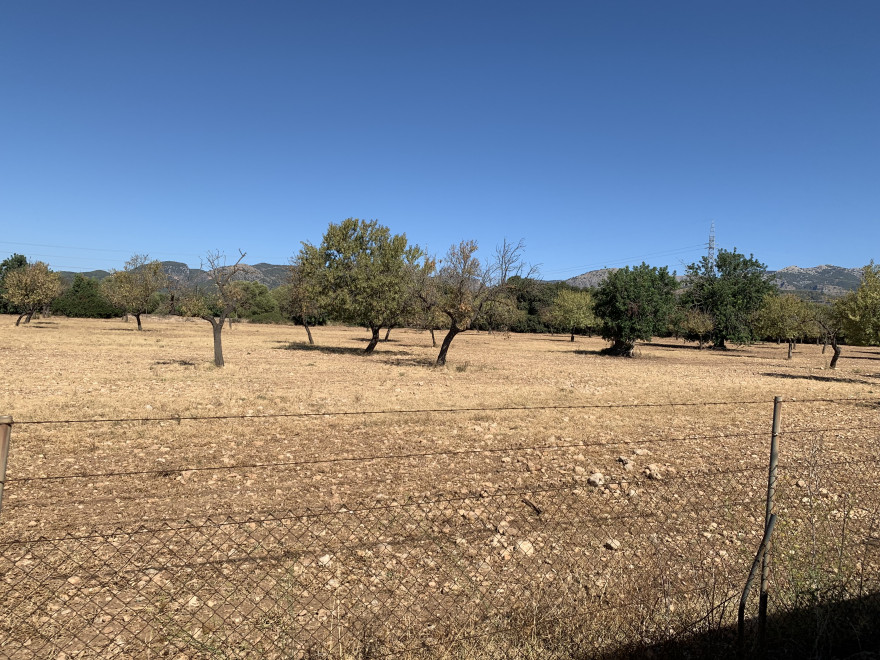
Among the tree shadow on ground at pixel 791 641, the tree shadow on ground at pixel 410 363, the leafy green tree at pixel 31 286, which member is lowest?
the tree shadow on ground at pixel 791 641

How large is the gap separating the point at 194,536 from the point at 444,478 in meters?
3.63

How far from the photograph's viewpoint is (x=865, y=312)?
2327cm

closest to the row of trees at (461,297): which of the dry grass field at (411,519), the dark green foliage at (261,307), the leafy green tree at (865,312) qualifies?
the leafy green tree at (865,312)

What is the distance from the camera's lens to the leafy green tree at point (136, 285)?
1858 inches

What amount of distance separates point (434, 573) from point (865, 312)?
1073 inches

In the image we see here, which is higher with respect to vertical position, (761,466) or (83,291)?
(83,291)

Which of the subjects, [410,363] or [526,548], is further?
[410,363]

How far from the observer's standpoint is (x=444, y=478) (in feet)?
26.1

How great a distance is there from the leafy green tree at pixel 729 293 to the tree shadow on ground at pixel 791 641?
5215 cm

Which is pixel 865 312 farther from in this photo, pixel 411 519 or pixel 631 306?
pixel 411 519

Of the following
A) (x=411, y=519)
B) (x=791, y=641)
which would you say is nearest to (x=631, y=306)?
(x=411, y=519)

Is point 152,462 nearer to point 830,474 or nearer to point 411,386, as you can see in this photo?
point 411,386

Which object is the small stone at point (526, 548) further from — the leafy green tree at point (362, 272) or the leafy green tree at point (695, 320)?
the leafy green tree at point (695, 320)

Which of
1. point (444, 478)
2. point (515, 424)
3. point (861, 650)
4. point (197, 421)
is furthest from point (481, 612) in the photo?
point (197, 421)
